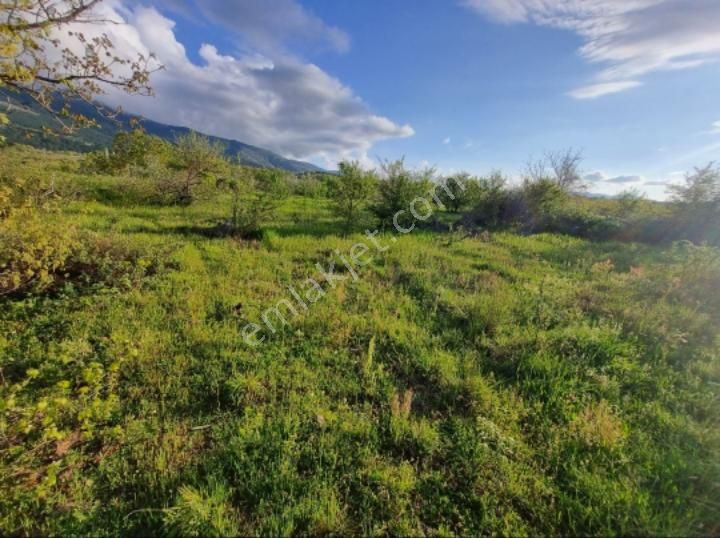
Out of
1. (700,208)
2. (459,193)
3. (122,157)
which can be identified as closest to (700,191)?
(700,208)

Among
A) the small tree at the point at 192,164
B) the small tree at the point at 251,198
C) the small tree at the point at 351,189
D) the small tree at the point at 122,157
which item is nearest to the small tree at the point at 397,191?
the small tree at the point at 351,189

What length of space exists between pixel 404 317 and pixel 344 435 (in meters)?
2.35

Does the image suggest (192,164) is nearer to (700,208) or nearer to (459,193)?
(459,193)

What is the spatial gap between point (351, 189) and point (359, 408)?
7651mm

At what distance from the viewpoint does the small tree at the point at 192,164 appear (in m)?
12.0

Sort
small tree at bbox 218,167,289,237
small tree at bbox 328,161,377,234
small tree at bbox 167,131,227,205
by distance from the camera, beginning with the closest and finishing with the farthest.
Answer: small tree at bbox 218,167,289,237 < small tree at bbox 328,161,377,234 < small tree at bbox 167,131,227,205

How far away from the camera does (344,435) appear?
9.29 ft

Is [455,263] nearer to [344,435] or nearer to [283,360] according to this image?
[283,360]

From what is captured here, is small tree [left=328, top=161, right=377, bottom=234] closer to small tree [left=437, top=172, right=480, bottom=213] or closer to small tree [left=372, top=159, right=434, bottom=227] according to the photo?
small tree [left=372, top=159, right=434, bottom=227]

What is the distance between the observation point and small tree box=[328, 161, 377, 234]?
981cm

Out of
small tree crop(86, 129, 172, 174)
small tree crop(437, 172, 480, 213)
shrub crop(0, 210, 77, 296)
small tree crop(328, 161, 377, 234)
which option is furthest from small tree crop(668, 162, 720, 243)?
small tree crop(86, 129, 172, 174)

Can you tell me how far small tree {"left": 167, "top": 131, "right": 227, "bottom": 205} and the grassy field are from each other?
6.80m

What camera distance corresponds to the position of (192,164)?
12.5 m

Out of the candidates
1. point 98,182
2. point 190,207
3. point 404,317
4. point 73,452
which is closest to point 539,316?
point 404,317
